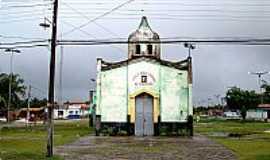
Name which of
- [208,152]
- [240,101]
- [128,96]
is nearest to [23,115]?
[240,101]

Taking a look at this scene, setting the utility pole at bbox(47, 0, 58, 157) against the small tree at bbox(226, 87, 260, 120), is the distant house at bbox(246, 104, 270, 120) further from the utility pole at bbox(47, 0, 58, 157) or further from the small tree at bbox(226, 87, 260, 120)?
the utility pole at bbox(47, 0, 58, 157)

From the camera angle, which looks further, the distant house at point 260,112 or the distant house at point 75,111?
the distant house at point 75,111

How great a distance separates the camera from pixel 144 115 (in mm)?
43031

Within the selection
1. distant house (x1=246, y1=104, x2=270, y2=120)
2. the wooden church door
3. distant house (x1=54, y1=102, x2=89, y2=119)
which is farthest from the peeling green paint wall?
distant house (x1=54, y1=102, x2=89, y2=119)

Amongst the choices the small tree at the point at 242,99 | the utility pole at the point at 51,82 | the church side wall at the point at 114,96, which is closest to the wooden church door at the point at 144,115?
the church side wall at the point at 114,96

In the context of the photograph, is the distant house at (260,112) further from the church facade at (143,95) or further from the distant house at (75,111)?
the church facade at (143,95)

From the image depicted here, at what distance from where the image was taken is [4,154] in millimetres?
23359

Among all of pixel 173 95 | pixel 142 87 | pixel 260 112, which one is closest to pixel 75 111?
pixel 260 112

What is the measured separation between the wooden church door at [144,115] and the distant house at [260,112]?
236 ft

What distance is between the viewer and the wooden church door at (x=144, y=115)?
1693 inches

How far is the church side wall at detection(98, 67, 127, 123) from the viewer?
140 feet

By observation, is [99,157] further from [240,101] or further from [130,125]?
[240,101]

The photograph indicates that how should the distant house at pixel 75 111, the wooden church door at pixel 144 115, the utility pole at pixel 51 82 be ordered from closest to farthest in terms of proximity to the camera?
the utility pole at pixel 51 82 → the wooden church door at pixel 144 115 → the distant house at pixel 75 111

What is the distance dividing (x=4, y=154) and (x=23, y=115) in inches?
4463
